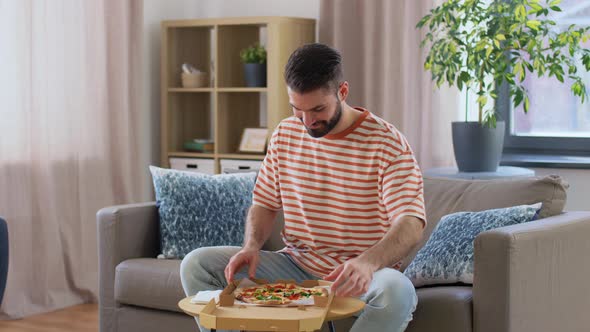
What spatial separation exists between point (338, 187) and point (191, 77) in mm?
2588

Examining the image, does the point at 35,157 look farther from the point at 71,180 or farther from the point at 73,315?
the point at 73,315

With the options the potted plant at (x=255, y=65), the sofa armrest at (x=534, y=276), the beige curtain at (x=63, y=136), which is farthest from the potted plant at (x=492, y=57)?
the beige curtain at (x=63, y=136)

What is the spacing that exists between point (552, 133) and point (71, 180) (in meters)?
2.41

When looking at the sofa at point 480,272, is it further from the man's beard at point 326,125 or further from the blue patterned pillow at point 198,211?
the man's beard at point 326,125

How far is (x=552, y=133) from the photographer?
4.59 m

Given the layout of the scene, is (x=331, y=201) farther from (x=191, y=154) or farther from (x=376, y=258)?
(x=191, y=154)

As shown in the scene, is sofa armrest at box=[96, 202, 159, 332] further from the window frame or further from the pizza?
the window frame

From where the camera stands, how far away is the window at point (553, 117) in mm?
4477

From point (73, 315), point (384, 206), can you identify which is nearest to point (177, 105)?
point (73, 315)

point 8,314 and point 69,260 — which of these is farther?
point 69,260

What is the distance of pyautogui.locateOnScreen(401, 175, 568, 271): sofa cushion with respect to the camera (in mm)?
2939

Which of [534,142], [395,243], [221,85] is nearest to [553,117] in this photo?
[534,142]

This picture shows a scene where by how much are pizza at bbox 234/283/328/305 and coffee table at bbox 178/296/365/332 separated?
0.05 m

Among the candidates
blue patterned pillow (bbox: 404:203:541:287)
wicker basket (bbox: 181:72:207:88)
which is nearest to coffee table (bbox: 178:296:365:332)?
blue patterned pillow (bbox: 404:203:541:287)
